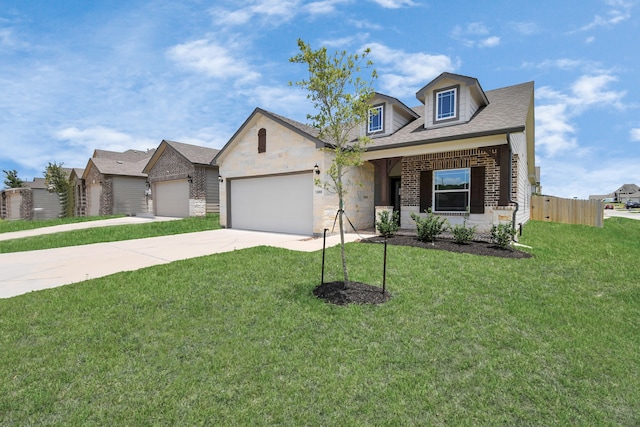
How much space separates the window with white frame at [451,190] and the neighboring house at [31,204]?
33.3 metres

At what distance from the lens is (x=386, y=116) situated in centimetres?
1262

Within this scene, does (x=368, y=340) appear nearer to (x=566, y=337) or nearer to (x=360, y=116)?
(x=566, y=337)

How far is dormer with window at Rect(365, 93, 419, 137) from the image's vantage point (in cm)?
1245

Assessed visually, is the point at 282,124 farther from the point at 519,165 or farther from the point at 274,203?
the point at 519,165

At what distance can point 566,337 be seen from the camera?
351 centimetres

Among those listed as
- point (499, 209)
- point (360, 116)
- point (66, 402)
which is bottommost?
point (66, 402)

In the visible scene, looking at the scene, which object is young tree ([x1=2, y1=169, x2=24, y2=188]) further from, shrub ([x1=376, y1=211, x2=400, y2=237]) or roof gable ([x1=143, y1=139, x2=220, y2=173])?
shrub ([x1=376, y1=211, x2=400, y2=237])

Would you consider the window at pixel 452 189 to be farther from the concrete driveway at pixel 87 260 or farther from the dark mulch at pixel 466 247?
the concrete driveway at pixel 87 260

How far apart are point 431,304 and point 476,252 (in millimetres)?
4079

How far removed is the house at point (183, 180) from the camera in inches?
725

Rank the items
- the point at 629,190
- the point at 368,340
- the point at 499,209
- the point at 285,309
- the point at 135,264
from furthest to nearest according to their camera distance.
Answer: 1. the point at 629,190
2. the point at 499,209
3. the point at 135,264
4. the point at 285,309
5. the point at 368,340

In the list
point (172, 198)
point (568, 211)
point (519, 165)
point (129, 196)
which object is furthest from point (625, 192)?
point (129, 196)

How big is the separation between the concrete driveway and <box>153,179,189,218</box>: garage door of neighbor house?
978cm

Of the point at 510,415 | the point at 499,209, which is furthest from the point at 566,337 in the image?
the point at 499,209
